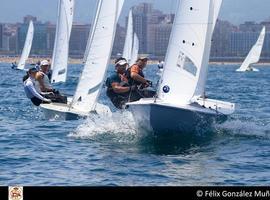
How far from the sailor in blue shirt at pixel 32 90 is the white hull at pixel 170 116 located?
4409 millimetres

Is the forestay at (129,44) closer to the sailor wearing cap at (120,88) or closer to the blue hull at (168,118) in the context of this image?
the sailor wearing cap at (120,88)

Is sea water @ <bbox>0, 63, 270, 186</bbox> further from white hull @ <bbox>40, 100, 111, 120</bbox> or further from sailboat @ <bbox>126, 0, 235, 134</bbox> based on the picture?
sailboat @ <bbox>126, 0, 235, 134</bbox>

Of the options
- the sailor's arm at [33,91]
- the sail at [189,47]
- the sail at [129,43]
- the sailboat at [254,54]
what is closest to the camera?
the sail at [189,47]

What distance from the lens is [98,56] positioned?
17156mm

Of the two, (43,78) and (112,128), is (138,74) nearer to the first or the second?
(112,128)

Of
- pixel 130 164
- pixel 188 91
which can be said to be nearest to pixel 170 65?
pixel 188 91

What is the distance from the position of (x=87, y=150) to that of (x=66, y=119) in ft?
16.1

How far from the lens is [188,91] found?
13102 millimetres

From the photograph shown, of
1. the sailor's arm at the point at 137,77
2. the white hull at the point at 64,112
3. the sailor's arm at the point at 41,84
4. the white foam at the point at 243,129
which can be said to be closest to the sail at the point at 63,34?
the sailor's arm at the point at 41,84

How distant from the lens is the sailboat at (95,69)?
55.7 ft

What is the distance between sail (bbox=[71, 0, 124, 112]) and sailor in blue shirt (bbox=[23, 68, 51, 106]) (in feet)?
2.42
